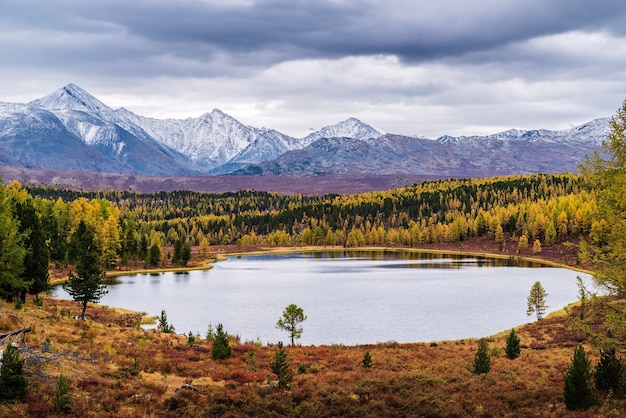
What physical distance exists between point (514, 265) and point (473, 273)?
1211 inches

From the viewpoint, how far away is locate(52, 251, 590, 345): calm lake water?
67.8 meters

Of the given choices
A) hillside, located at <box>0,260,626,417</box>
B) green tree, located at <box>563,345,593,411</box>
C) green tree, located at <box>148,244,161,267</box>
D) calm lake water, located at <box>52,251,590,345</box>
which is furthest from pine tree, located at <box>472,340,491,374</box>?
green tree, located at <box>148,244,161,267</box>

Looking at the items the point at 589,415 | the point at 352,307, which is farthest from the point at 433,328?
the point at 589,415

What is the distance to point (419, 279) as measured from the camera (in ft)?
408

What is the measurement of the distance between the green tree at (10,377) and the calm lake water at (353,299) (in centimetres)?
3950

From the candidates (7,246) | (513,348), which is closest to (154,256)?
(7,246)

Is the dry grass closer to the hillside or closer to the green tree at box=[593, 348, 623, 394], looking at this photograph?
the hillside

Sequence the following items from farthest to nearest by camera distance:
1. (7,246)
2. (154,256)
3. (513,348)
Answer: (154,256) < (7,246) < (513,348)

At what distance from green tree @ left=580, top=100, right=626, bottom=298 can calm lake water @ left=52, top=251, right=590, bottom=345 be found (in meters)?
33.2

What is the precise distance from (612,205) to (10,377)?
31.0m

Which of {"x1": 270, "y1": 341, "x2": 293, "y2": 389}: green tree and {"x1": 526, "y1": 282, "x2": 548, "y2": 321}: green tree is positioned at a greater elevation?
{"x1": 270, "y1": 341, "x2": 293, "y2": 389}: green tree

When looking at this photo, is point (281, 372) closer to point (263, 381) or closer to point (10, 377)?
point (263, 381)

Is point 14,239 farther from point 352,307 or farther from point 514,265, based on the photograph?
point 514,265

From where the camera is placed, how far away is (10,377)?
22.9 m
